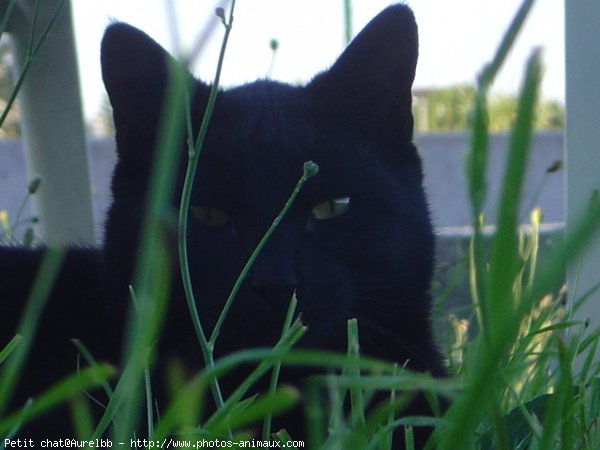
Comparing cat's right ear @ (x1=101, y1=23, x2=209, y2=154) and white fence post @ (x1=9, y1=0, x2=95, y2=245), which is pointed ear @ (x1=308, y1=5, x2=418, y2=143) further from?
white fence post @ (x1=9, y1=0, x2=95, y2=245)

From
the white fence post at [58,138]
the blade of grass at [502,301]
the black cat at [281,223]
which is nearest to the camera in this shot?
the blade of grass at [502,301]

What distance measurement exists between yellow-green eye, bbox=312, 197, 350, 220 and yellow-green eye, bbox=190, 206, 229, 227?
0.13m

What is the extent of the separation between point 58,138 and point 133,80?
1.81 ft

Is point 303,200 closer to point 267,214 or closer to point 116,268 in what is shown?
point 267,214

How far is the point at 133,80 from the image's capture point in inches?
54.4

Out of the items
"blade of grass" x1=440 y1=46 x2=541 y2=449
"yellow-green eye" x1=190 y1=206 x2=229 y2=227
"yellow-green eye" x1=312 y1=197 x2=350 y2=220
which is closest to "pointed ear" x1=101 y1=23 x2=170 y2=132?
"yellow-green eye" x1=190 y1=206 x2=229 y2=227

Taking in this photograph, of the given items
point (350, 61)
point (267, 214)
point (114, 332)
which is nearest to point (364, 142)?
point (350, 61)

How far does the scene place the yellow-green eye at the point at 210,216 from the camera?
131cm

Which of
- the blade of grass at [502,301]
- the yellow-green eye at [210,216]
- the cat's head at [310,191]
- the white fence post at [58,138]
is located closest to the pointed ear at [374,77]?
the cat's head at [310,191]

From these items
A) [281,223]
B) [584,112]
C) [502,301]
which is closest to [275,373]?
[502,301]

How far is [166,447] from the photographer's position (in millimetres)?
1011

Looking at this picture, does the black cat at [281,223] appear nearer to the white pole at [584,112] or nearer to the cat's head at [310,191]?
the cat's head at [310,191]

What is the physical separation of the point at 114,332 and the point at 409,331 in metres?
0.46

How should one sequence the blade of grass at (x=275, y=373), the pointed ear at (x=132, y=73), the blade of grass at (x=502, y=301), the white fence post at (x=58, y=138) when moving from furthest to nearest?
the white fence post at (x=58, y=138), the pointed ear at (x=132, y=73), the blade of grass at (x=275, y=373), the blade of grass at (x=502, y=301)
